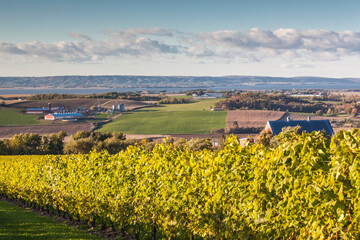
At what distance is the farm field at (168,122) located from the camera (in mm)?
106312

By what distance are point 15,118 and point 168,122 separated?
5190cm

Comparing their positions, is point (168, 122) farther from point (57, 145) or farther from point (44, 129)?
point (57, 145)

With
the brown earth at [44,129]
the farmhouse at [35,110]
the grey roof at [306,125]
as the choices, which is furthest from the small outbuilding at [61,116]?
the grey roof at [306,125]

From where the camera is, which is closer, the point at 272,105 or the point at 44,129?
the point at 44,129

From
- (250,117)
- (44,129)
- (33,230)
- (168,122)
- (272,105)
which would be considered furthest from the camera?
(272,105)

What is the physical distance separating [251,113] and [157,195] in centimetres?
11989

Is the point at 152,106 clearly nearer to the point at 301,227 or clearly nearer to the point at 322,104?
the point at 322,104

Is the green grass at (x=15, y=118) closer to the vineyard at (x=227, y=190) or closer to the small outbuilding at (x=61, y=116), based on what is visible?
the small outbuilding at (x=61, y=116)


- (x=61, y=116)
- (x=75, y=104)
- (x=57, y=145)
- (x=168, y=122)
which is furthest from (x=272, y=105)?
(x=57, y=145)

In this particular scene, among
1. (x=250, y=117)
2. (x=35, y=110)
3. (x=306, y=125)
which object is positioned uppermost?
(x=306, y=125)

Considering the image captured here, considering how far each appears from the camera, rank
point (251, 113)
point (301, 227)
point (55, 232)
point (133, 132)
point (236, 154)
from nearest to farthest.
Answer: point (301, 227) < point (236, 154) < point (55, 232) < point (133, 132) < point (251, 113)

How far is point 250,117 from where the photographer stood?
121m

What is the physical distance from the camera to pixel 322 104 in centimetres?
14938

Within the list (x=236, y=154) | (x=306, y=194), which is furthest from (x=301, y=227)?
(x=236, y=154)
